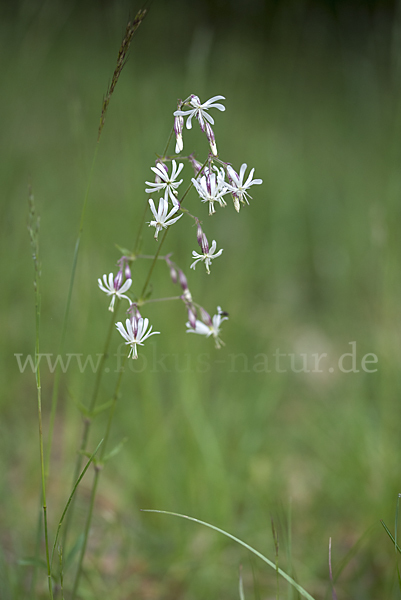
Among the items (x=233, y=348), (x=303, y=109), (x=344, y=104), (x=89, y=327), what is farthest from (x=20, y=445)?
(x=344, y=104)

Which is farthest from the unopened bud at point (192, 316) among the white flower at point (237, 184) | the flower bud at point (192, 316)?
the white flower at point (237, 184)

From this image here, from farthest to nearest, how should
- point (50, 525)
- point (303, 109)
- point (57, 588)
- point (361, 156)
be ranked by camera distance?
point (303, 109) → point (361, 156) → point (50, 525) → point (57, 588)

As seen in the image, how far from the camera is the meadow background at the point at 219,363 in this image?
1.53 meters

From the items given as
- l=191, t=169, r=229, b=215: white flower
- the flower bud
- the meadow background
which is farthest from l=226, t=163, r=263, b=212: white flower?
the meadow background

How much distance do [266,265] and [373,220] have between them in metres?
1.60

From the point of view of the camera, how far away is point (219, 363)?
2.39m

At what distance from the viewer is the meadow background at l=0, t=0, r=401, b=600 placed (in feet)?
5.01

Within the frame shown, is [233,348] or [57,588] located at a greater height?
[233,348]

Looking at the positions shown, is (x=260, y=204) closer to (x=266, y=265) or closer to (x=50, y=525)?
(x=266, y=265)

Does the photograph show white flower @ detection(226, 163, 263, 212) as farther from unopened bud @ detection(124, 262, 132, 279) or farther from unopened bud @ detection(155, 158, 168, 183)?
unopened bud @ detection(124, 262, 132, 279)

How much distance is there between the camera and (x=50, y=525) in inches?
65.1

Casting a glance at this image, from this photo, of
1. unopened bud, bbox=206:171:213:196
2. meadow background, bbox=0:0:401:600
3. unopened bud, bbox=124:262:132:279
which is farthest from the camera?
meadow background, bbox=0:0:401:600

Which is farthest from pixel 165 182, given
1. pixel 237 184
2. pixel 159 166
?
pixel 237 184

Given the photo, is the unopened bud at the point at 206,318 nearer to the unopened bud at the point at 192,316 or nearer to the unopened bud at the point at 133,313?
the unopened bud at the point at 192,316
